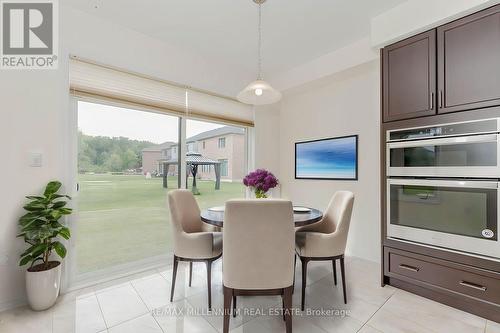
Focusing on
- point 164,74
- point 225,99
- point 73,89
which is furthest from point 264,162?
point 73,89

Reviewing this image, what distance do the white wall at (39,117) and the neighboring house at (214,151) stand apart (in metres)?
0.91

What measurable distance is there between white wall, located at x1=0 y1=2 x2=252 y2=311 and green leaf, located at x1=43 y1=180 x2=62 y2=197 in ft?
0.37

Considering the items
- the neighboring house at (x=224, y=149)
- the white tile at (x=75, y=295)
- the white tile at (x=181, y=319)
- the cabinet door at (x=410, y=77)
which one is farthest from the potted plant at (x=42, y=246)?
the cabinet door at (x=410, y=77)

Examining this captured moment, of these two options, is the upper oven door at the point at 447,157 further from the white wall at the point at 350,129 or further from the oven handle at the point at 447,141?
the white wall at the point at 350,129

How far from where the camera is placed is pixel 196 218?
268 cm

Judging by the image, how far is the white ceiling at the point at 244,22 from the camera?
2.29 m

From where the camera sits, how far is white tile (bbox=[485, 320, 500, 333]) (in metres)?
1.70

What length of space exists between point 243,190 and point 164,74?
2.11 metres

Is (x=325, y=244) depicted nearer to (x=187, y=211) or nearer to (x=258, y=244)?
(x=258, y=244)

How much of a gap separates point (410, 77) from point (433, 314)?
2037 mm

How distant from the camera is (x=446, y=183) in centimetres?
200

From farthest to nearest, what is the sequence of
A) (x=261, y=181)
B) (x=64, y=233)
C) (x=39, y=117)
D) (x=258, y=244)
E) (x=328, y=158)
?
1. (x=328, y=158)
2. (x=261, y=181)
3. (x=39, y=117)
4. (x=64, y=233)
5. (x=258, y=244)

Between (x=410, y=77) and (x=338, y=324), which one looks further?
(x=410, y=77)

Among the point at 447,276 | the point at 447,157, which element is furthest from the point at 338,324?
the point at 447,157
